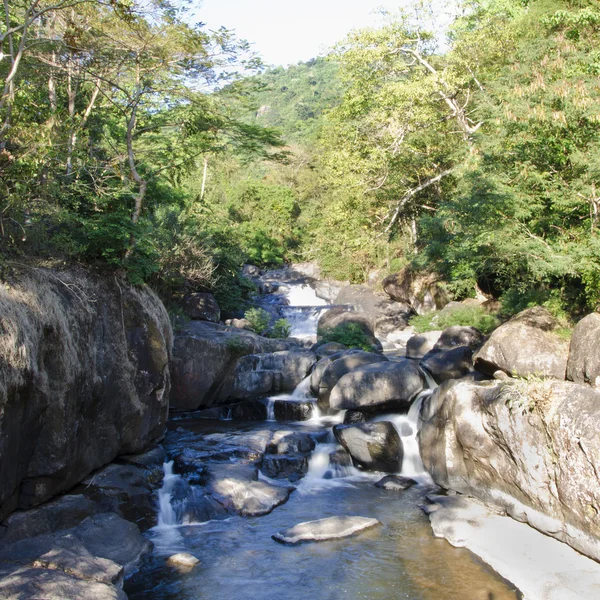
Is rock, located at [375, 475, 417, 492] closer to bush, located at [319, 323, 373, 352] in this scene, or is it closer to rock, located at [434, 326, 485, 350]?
rock, located at [434, 326, 485, 350]

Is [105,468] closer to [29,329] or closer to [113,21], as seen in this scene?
[29,329]

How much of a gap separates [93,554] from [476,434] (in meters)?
5.96

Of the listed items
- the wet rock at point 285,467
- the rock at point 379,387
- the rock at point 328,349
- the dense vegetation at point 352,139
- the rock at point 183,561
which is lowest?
the rock at point 183,561

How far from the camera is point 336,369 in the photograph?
14.4m

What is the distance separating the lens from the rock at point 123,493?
913 cm

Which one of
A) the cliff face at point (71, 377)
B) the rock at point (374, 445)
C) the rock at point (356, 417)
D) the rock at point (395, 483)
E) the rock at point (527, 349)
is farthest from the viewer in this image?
the rock at point (356, 417)

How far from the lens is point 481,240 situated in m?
13.3

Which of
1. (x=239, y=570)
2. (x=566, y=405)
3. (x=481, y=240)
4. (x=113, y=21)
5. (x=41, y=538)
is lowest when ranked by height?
(x=239, y=570)

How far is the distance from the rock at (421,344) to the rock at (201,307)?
6.56m

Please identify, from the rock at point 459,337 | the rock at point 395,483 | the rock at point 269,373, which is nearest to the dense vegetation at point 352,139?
the rock at point 459,337

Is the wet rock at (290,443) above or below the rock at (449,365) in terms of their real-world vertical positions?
below

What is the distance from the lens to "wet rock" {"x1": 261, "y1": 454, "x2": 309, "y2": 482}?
36.4ft

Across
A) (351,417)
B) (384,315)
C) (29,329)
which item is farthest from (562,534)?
(384,315)

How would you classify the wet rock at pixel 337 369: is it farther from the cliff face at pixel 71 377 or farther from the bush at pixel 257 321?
the bush at pixel 257 321
